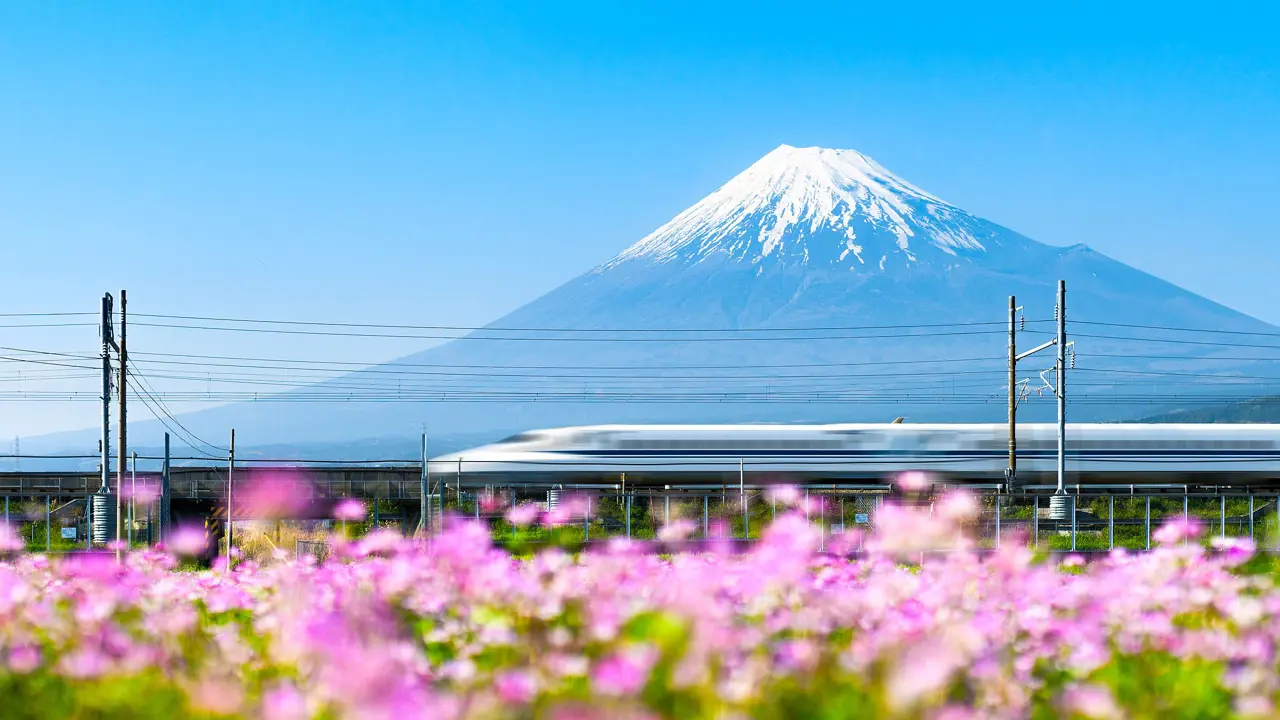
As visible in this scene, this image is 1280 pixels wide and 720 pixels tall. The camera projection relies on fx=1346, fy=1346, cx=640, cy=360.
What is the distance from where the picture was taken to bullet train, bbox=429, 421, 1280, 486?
50.0 m

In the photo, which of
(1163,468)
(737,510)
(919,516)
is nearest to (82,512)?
(737,510)

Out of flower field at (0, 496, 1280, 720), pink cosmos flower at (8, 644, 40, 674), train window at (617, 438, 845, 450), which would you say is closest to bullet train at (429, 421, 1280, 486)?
train window at (617, 438, 845, 450)

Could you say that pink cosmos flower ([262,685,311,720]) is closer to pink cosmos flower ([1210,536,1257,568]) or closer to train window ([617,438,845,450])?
pink cosmos flower ([1210,536,1257,568])

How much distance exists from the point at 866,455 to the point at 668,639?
4825cm

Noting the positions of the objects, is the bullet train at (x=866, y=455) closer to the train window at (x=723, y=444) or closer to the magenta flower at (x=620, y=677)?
the train window at (x=723, y=444)

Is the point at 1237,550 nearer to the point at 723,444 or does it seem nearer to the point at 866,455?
the point at 723,444

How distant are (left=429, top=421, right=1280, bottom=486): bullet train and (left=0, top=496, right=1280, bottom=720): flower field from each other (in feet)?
138

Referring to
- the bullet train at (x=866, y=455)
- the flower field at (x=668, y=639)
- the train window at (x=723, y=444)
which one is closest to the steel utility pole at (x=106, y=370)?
the bullet train at (x=866, y=455)

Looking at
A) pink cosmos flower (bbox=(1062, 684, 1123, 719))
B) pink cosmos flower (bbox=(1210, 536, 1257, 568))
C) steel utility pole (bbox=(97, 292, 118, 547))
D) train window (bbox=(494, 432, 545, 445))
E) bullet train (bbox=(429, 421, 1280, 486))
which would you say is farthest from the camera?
train window (bbox=(494, 432, 545, 445))

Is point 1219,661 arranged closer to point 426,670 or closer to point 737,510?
point 426,670

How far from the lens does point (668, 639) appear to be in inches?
178

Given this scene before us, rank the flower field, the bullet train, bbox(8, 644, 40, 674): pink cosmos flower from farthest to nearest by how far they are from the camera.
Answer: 1. the bullet train
2. bbox(8, 644, 40, 674): pink cosmos flower
3. the flower field

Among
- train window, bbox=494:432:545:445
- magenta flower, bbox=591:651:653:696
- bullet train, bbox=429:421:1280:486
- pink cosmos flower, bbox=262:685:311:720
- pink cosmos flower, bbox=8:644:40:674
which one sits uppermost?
magenta flower, bbox=591:651:653:696

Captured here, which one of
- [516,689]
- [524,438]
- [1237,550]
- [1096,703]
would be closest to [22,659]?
[516,689]
